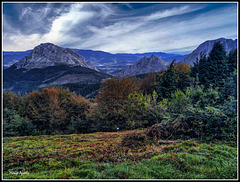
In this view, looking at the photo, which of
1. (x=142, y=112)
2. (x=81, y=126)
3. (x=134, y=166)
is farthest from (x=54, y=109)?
(x=134, y=166)

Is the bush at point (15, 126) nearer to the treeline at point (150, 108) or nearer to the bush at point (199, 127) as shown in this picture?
the treeline at point (150, 108)

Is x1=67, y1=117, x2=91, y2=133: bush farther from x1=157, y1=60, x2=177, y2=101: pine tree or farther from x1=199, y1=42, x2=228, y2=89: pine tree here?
x1=199, y1=42, x2=228, y2=89: pine tree

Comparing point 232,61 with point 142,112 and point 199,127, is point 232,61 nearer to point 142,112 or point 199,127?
point 142,112

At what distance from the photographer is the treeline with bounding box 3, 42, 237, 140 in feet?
25.6

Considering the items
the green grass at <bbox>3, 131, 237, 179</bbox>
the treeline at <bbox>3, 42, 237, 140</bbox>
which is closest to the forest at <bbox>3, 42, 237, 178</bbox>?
the treeline at <bbox>3, 42, 237, 140</bbox>

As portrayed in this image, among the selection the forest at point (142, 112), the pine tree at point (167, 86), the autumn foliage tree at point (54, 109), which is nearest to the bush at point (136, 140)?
the forest at point (142, 112)

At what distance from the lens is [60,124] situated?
23.5m

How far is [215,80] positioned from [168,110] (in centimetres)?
1779

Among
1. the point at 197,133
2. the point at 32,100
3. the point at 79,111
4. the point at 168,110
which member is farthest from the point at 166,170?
the point at 32,100

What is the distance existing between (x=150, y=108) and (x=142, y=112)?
1663mm

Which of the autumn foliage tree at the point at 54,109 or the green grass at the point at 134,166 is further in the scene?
the autumn foliage tree at the point at 54,109

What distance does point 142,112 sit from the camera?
14.6 m

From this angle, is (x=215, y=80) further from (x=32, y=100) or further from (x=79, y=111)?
(x=32, y=100)

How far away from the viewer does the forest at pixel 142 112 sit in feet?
24.0
